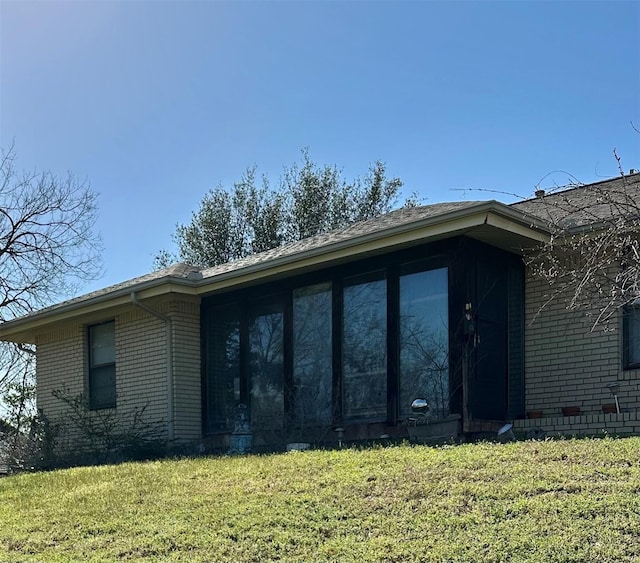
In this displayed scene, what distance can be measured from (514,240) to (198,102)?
6224 mm

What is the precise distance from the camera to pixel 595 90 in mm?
10914

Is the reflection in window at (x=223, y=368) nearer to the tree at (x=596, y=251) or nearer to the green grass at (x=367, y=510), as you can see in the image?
the green grass at (x=367, y=510)

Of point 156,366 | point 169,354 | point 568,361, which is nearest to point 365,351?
point 568,361

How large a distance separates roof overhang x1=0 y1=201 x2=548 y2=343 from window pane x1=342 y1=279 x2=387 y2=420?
0.58m

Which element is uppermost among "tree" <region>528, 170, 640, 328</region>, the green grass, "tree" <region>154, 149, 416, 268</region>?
"tree" <region>154, 149, 416, 268</region>

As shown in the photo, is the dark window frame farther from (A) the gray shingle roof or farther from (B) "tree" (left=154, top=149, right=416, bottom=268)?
(B) "tree" (left=154, top=149, right=416, bottom=268)

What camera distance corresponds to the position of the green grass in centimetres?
592

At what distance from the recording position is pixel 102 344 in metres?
16.2

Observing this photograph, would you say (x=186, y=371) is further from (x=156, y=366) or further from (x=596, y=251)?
(x=596, y=251)

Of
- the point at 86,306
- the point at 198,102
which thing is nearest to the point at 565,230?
the point at 198,102

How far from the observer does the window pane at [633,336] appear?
35.1 feet

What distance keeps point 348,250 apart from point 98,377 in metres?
6.76

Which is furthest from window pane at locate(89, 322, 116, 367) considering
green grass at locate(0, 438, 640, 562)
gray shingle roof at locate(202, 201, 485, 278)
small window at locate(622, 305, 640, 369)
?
small window at locate(622, 305, 640, 369)

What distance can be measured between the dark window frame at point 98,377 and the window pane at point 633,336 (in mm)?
9021
